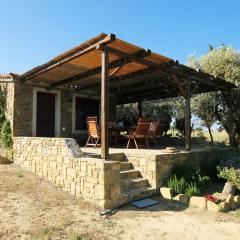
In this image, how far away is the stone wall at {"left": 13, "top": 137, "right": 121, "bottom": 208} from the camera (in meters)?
5.18

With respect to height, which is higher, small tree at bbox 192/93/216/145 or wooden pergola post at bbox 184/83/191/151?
small tree at bbox 192/93/216/145

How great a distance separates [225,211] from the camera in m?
5.38

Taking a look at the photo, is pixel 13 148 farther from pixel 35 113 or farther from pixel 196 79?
pixel 196 79

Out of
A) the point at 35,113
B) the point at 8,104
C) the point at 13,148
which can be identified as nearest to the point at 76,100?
the point at 35,113

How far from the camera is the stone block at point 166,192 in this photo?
598cm

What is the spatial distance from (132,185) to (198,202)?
4.86ft

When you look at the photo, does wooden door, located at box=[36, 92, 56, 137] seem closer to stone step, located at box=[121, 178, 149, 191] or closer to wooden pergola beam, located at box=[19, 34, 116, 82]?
wooden pergola beam, located at box=[19, 34, 116, 82]

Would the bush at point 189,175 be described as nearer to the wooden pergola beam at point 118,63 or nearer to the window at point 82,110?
the wooden pergola beam at point 118,63

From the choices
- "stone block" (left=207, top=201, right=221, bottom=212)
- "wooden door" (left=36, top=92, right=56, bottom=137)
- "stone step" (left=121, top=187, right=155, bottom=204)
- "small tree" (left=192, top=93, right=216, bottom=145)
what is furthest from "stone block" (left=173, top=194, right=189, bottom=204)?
"small tree" (left=192, top=93, right=216, bottom=145)

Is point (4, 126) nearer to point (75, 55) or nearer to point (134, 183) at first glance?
point (75, 55)

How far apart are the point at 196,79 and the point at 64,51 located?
4.36m

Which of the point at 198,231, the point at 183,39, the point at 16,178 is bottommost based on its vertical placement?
the point at 198,231

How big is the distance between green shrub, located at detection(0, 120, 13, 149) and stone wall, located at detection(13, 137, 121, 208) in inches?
39.4

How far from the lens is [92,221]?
15.2ft
